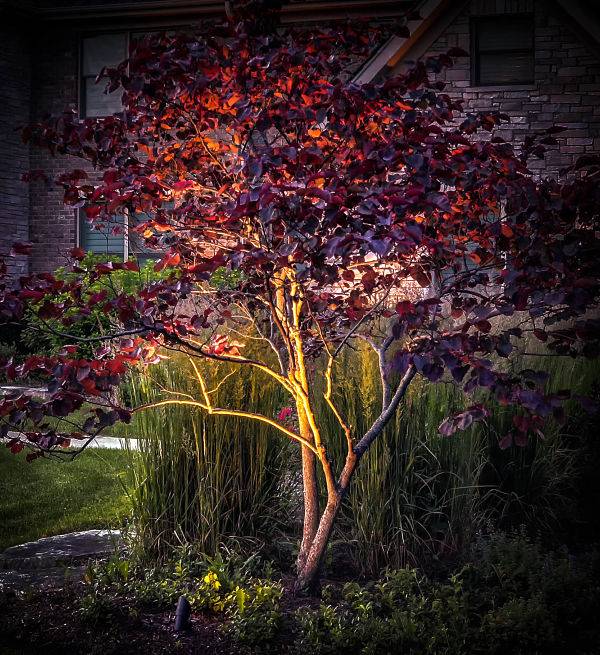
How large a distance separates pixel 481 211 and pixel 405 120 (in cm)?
90

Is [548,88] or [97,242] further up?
[548,88]

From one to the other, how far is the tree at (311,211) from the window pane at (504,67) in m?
10.0

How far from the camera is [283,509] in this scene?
4.65m

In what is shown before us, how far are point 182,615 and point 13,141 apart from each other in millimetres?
14013

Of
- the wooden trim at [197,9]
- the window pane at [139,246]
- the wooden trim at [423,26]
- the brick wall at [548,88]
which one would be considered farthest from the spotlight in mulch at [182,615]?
the wooden trim at [197,9]

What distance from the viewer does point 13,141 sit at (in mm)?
15719

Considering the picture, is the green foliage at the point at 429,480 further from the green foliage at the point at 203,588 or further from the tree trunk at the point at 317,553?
the green foliage at the point at 203,588

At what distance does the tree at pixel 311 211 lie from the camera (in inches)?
118

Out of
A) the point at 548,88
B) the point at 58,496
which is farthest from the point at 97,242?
the point at 58,496

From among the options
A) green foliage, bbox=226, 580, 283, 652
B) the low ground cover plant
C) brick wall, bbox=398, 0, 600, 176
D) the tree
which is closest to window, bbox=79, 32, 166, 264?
brick wall, bbox=398, 0, 600, 176

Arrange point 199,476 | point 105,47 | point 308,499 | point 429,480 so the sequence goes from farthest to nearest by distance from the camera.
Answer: point 105,47, point 429,480, point 199,476, point 308,499

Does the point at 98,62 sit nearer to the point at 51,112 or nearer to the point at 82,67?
the point at 82,67

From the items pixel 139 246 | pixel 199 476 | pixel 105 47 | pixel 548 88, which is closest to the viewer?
pixel 199 476

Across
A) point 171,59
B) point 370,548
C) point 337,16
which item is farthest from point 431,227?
point 337,16
